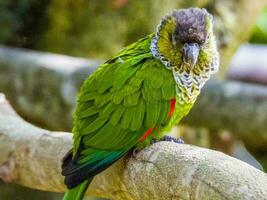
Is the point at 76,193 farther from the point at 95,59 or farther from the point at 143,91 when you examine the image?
the point at 95,59

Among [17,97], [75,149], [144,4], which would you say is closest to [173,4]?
[144,4]

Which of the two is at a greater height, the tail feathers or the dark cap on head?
the dark cap on head

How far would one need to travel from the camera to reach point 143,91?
105 inches

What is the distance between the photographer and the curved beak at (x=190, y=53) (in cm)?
264

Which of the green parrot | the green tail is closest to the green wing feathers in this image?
the green parrot

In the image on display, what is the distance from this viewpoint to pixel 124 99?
104 inches

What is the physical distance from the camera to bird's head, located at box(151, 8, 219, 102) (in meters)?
2.67

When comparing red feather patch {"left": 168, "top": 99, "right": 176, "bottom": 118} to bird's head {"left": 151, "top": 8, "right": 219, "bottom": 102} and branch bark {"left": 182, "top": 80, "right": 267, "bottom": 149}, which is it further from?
branch bark {"left": 182, "top": 80, "right": 267, "bottom": 149}

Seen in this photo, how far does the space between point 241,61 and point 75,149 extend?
188 inches

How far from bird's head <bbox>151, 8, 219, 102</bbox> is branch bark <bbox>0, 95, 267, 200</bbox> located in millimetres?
386

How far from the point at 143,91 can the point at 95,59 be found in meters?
2.62

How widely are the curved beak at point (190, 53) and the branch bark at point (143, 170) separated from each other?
379 millimetres

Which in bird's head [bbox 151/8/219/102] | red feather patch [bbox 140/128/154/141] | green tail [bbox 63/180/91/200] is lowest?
green tail [bbox 63/180/91/200]

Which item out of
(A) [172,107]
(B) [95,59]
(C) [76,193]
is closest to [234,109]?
(B) [95,59]
